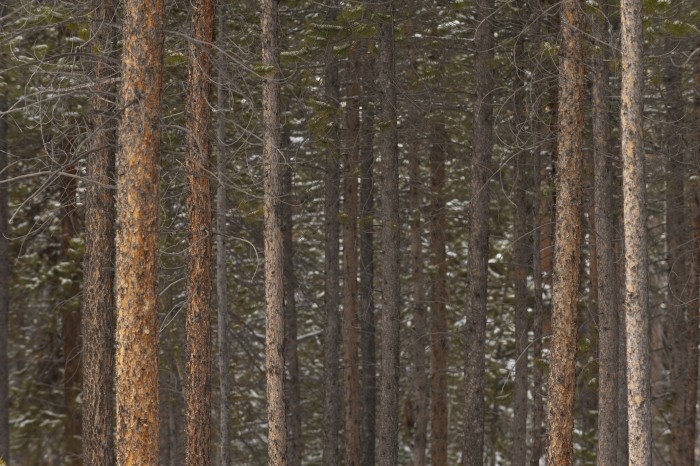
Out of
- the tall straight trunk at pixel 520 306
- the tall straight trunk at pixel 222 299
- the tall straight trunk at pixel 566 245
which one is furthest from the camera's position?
the tall straight trunk at pixel 520 306

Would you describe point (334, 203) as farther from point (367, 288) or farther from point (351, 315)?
point (351, 315)

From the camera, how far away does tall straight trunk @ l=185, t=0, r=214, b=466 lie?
11.9 metres

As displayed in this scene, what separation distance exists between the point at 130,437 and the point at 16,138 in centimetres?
1263

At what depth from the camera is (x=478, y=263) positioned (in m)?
14.9

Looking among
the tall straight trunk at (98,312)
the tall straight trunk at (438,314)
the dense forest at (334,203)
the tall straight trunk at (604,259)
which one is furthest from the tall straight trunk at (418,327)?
the tall straight trunk at (98,312)

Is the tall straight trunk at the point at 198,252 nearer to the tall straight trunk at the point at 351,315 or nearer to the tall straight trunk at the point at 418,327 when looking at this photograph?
the tall straight trunk at the point at 351,315

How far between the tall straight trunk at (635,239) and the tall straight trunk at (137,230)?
5.32 metres

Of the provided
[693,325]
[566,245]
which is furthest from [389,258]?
[693,325]

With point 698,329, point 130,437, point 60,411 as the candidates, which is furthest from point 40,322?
point 698,329

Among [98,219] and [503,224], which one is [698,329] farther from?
[98,219]

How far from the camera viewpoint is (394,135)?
15.4m

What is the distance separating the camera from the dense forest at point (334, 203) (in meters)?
10.1

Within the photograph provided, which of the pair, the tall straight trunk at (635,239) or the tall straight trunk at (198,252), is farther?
the tall straight trunk at (198,252)

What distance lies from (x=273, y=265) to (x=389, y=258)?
355 cm
